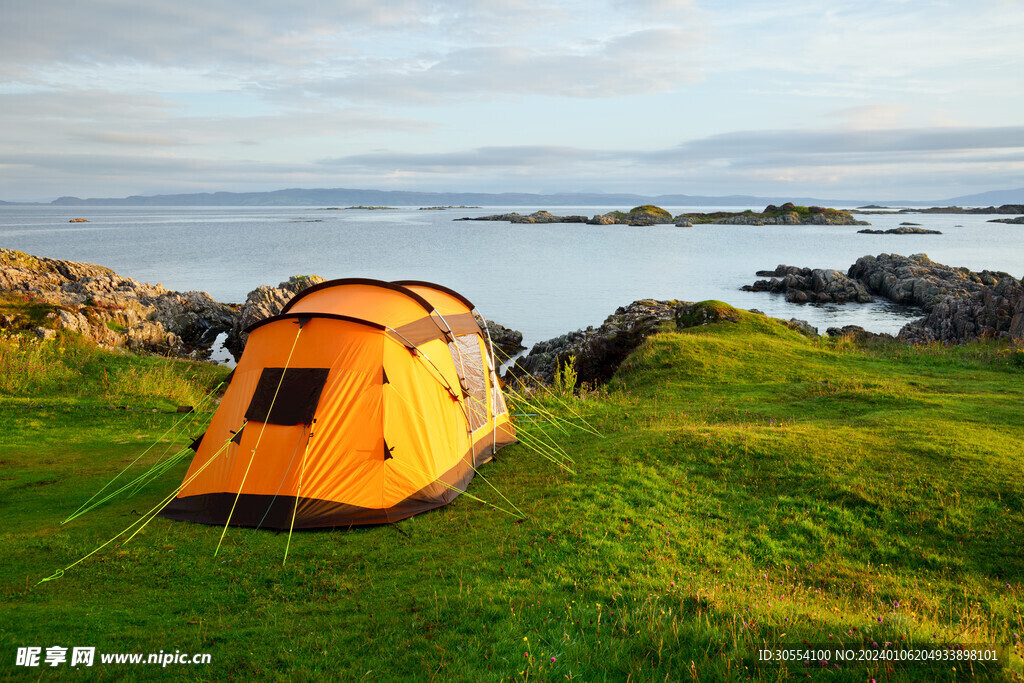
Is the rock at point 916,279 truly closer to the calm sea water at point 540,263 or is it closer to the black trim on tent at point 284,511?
the calm sea water at point 540,263

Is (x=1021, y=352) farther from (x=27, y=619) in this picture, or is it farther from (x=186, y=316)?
(x=186, y=316)

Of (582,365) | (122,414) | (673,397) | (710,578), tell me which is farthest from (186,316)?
(710,578)

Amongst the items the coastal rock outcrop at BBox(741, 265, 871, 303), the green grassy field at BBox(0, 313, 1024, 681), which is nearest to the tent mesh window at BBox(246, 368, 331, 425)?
the green grassy field at BBox(0, 313, 1024, 681)

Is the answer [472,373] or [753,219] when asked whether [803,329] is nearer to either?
[472,373]

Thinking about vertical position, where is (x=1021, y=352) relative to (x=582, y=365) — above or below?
above

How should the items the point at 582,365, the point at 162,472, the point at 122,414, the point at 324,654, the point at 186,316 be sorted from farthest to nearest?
the point at 186,316
the point at 582,365
the point at 122,414
the point at 162,472
the point at 324,654

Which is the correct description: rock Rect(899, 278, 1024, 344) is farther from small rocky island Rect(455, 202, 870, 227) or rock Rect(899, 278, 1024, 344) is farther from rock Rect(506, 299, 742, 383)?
small rocky island Rect(455, 202, 870, 227)

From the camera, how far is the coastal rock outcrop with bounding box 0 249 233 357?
84.6ft

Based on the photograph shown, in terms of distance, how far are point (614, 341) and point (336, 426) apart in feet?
61.2

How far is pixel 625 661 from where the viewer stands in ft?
17.0

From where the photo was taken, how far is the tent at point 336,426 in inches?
363

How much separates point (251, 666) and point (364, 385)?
4.89 meters

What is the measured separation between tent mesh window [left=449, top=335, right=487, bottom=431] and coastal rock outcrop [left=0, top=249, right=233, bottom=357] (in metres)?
18.8

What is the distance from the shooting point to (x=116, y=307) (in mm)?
31234
